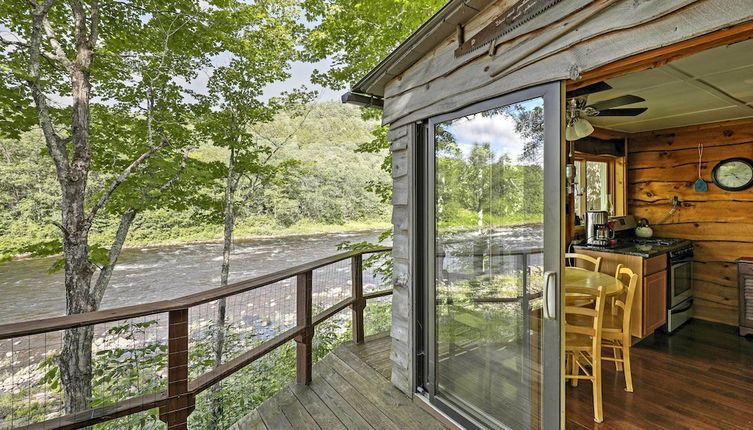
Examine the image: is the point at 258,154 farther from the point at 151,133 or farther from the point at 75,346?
the point at 75,346

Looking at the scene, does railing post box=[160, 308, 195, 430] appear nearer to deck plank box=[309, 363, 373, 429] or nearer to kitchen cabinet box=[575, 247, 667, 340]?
deck plank box=[309, 363, 373, 429]

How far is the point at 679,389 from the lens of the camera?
2.46 meters

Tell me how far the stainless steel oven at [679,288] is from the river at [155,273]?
299 inches

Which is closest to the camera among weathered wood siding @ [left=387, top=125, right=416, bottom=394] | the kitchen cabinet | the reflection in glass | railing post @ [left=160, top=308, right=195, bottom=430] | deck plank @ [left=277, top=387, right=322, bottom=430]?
the reflection in glass

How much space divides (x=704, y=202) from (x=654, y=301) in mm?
1500

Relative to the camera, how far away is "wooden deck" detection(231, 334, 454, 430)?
7.23ft

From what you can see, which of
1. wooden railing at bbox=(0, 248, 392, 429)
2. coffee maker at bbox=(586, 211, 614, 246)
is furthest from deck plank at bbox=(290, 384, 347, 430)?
coffee maker at bbox=(586, 211, 614, 246)

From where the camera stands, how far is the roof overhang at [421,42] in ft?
5.96


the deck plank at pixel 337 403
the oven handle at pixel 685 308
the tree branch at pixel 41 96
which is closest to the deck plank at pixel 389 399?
the deck plank at pixel 337 403

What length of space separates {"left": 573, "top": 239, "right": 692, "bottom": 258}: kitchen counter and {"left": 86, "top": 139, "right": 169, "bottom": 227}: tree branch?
548 centimetres

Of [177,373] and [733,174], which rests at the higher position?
[733,174]

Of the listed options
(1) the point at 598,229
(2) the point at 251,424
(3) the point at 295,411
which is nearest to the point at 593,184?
(1) the point at 598,229

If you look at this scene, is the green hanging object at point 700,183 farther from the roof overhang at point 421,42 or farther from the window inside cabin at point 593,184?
the roof overhang at point 421,42

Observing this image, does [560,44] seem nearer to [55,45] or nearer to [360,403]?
[360,403]
